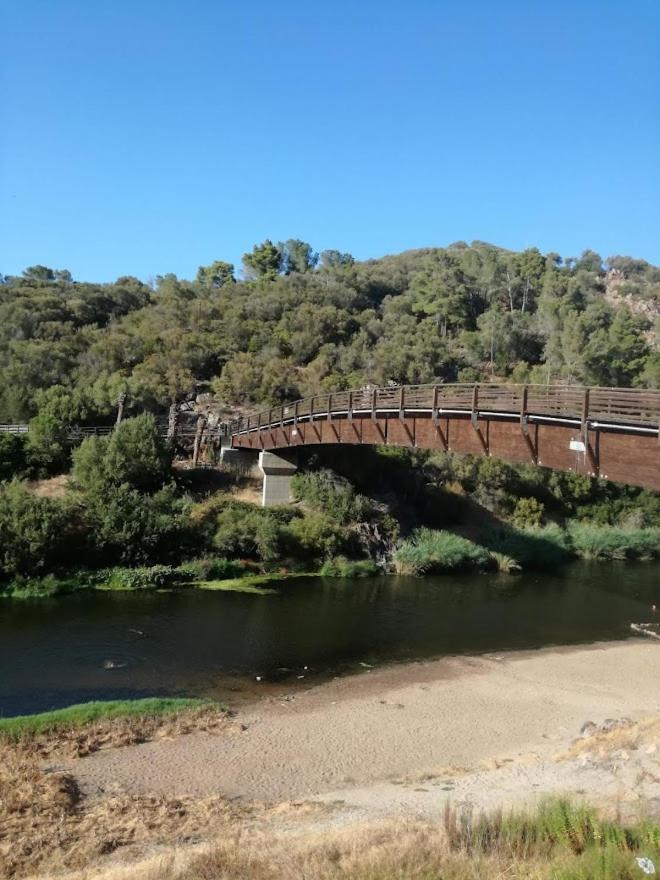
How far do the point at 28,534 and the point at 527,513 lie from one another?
32.6 metres

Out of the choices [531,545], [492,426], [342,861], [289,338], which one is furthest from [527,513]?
[342,861]

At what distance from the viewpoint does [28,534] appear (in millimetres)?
29344

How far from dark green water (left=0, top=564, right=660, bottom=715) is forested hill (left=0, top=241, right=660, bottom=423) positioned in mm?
20584

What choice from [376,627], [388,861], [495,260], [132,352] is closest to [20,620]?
[376,627]

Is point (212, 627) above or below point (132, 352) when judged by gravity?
below

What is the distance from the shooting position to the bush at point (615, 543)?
43.4 metres

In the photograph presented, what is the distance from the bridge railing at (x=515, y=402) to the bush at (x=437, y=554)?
938 cm

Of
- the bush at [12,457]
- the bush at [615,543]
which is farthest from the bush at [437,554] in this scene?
the bush at [12,457]

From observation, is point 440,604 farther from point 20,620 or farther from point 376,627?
point 20,620

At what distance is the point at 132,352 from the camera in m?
64.6

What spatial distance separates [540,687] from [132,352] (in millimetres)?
53525

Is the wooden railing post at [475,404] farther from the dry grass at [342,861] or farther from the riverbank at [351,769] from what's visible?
the dry grass at [342,861]

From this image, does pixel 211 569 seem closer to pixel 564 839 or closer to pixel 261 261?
pixel 564 839

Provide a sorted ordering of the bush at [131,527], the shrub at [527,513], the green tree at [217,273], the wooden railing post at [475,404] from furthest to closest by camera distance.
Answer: the green tree at [217,273], the shrub at [527,513], the bush at [131,527], the wooden railing post at [475,404]
